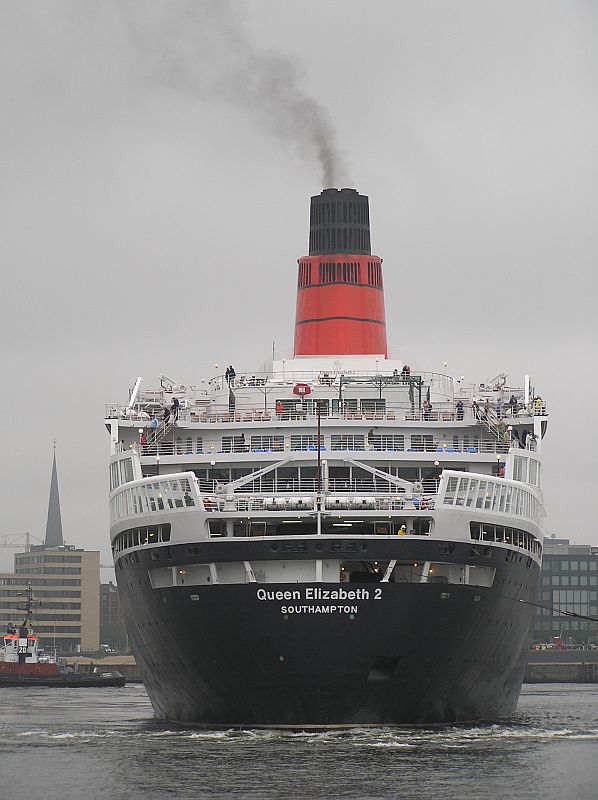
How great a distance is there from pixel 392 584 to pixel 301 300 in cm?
2608

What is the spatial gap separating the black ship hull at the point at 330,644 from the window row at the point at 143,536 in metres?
1.42

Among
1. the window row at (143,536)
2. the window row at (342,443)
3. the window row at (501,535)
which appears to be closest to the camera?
the window row at (501,535)

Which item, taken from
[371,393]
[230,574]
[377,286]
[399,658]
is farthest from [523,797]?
[377,286]

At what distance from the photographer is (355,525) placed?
62469mm

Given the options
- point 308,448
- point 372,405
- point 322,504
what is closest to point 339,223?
point 372,405

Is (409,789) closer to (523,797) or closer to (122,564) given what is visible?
(523,797)

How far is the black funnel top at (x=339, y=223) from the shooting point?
83.4m

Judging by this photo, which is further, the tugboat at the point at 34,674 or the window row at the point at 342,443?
the tugboat at the point at 34,674

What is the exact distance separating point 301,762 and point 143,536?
15.1 m

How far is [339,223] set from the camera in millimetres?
83438

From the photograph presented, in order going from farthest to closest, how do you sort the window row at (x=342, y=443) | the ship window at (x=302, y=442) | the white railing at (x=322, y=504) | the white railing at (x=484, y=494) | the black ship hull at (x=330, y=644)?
the window row at (x=342, y=443)
the ship window at (x=302, y=442)
the white railing at (x=484, y=494)
the white railing at (x=322, y=504)
the black ship hull at (x=330, y=644)

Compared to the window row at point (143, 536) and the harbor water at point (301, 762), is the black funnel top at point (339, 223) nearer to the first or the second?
the window row at point (143, 536)

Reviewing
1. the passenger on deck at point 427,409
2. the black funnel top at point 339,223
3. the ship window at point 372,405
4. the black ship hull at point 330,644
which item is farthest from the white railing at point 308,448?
the black funnel top at point 339,223

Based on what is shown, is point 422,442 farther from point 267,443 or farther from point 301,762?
point 301,762
